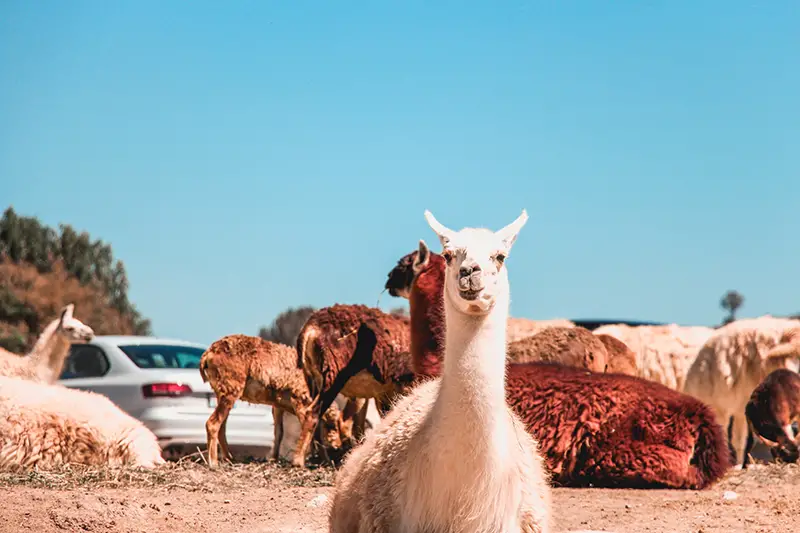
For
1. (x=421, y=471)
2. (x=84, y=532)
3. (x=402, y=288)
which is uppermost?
(x=402, y=288)

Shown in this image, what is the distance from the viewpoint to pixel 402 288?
38.4 feet

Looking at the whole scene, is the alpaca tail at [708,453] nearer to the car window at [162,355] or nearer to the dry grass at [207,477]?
the dry grass at [207,477]

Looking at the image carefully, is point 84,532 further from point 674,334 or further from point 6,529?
point 674,334

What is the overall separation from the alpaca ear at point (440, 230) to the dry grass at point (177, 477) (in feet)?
15.8

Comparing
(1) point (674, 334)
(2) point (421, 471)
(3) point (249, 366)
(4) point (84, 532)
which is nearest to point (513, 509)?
(2) point (421, 471)

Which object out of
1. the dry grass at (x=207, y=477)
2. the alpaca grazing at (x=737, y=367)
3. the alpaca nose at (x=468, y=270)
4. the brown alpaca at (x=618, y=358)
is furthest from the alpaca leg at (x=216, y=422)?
the alpaca grazing at (x=737, y=367)

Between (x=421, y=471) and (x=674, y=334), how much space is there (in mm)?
14440

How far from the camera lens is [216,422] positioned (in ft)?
40.7

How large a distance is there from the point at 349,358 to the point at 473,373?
6572mm

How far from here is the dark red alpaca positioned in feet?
33.9

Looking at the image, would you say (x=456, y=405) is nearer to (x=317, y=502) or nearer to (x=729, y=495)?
(x=317, y=502)

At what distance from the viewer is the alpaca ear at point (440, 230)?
19.6 ft

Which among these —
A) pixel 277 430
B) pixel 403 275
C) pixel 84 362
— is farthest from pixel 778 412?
pixel 84 362

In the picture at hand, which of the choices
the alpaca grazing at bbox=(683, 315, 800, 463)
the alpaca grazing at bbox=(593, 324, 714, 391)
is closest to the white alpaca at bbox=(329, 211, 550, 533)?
the alpaca grazing at bbox=(683, 315, 800, 463)
